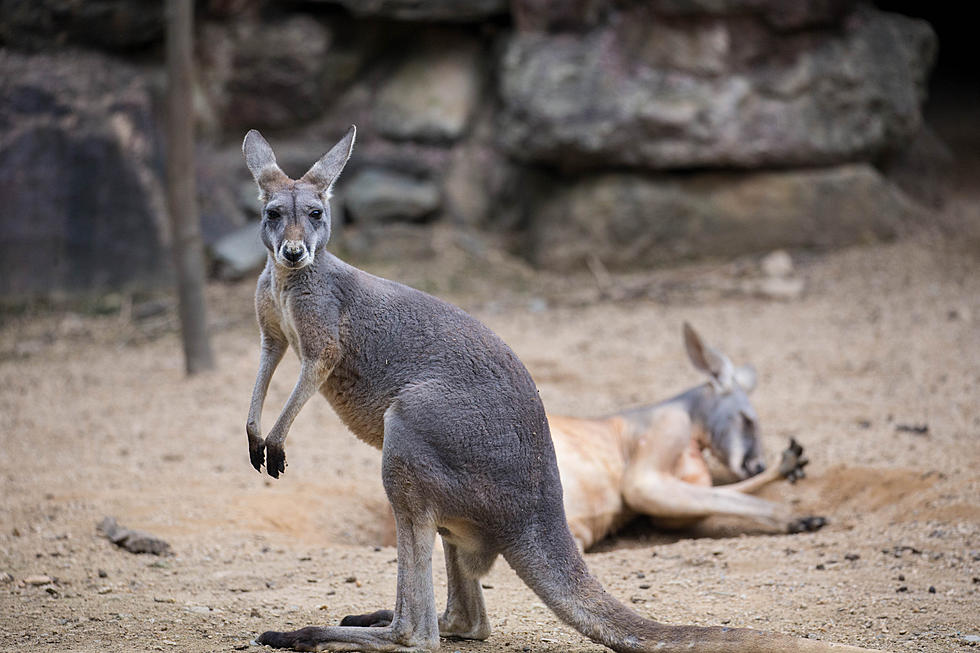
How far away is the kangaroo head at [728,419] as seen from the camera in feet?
18.7

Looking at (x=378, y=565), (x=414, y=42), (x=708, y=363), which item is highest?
(x=414, y=42)

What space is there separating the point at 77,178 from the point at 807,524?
7.38 metres

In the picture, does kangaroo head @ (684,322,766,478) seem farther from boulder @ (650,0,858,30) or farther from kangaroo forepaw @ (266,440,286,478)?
boulder @ (650,0,858,30)

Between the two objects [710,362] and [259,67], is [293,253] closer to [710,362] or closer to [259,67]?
[710,362]

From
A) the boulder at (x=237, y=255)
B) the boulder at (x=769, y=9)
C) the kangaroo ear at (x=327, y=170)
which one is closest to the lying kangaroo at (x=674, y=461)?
the kangaroo ear at (x=327, y=170)

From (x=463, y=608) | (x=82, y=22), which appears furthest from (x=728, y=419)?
(x=82, y=22)

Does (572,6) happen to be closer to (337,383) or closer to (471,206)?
(471,206)

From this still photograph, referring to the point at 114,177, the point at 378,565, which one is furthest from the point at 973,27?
the point at 378,565

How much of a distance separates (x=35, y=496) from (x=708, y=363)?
3.71 metres

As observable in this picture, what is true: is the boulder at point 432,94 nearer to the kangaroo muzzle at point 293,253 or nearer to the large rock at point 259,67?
the large rock at point 259,67

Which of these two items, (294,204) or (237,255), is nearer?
(294,204)

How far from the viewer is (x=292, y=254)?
333 centimetres

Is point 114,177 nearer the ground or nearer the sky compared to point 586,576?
nearer the sky

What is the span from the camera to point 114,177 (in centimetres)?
967
